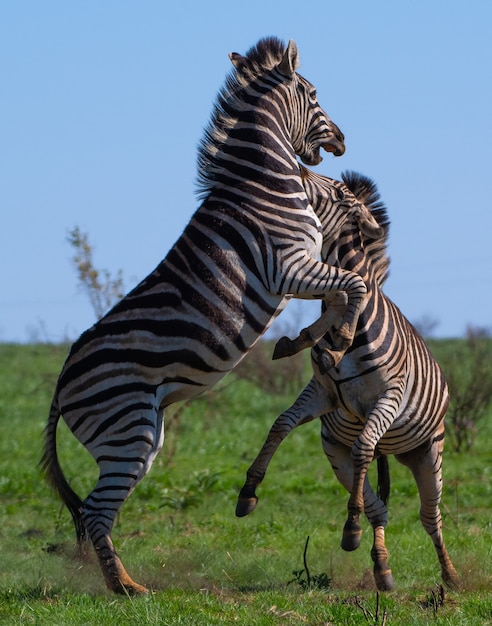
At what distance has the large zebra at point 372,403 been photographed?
699 centimetres

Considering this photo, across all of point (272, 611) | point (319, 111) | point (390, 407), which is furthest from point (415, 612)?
point (319, 111)

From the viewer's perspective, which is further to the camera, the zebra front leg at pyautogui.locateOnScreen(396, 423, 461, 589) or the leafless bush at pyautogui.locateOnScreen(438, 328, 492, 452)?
the leafless bush at pyautogui.locateOnScreen(438, 328, 492, 452)

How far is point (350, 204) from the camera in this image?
752 cm

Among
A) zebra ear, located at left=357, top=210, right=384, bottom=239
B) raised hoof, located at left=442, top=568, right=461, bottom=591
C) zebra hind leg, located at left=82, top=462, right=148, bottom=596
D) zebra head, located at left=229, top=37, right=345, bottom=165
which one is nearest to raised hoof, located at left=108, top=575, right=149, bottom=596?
zebra hind leg, located at left=82, top=462, right=148, bottom=596

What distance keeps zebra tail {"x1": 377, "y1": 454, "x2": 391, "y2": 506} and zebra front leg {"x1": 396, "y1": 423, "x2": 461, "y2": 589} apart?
0.57 metres

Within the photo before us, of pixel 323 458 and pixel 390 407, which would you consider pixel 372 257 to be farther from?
pixel 323 458

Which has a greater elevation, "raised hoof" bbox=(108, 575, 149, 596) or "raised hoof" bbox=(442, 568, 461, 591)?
"raised hoof" bbox=(442, 568, 461, 591)

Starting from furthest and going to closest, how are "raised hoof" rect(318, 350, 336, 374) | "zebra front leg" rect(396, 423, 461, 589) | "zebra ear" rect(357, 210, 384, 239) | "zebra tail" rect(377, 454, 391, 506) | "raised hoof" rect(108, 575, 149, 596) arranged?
"zebra tail" rect(377, 454, 391, 506) < "zebra front leg" rect(396, 423, 461, 589) < "zebra ear" rect(357, 210, 384, 239) < "raised hoof" rect(318, 350, 336, 374) < "raised hoof" rect(108, 575, 149, 596)

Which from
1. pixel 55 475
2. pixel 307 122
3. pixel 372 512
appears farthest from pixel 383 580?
pixel 307 122

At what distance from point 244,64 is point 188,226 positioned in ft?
4.10

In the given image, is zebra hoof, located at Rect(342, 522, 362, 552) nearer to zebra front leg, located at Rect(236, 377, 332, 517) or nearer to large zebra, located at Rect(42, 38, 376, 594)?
zebra front leg, located at Rect(236, 377, 332, 517)

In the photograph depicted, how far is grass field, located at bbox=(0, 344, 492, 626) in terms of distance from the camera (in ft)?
20.0

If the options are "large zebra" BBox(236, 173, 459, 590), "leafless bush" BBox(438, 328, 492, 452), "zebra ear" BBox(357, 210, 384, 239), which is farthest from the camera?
"leafless bush" BBox(438, 328, 492, 452)

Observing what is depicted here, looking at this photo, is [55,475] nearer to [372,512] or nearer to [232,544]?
[372,512]
